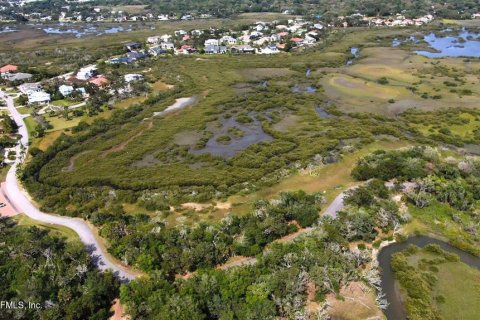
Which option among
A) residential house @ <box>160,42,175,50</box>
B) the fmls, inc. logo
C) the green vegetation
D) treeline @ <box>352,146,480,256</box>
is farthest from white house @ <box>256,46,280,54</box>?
the fmls, inc. logo

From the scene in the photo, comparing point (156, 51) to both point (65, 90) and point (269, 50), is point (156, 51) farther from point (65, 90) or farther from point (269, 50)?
point (65, 90)

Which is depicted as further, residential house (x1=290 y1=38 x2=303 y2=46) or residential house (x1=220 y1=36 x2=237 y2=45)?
residential house (x1=220 y1=36 x2=237 y2=45)

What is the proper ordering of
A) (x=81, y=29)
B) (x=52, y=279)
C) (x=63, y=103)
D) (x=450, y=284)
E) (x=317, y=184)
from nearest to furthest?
(x=52, y=279)
(x=450, y=284)
(x=317, y=184)
(x=63, y=103)
(x=81, y=29)

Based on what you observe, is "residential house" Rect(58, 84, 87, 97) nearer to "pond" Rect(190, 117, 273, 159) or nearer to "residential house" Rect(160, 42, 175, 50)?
"pond" Rect(190, 117, 273, 159)

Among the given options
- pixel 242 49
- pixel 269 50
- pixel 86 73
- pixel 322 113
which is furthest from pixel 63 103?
pixel 269 50

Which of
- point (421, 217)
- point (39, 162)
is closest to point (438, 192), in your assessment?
point (421, 217)

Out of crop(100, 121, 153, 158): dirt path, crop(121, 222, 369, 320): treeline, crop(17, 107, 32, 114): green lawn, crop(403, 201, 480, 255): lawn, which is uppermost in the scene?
crop(121, 222, 369, 320): treeline
